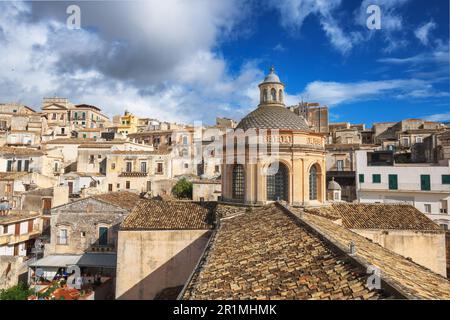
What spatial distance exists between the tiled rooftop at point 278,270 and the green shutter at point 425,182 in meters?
21.6

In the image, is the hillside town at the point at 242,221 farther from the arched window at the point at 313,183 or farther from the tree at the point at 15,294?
the tree at the point at 15,294

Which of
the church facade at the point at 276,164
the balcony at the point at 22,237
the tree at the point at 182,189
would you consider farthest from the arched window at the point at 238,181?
the tree at the point at 182,189

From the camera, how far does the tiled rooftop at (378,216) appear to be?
15796 millimetres

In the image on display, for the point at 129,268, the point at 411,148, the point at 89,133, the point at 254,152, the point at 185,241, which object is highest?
the point at 89,133

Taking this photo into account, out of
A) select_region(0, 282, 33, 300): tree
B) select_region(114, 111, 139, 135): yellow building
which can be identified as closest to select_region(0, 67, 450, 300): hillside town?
select_region(0, 282, 33, 300): tree

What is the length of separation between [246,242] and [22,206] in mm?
25544

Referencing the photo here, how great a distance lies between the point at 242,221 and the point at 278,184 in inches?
148

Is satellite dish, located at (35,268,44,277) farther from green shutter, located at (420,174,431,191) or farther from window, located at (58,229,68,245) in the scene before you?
green shutter, located at (420,174,431,191)

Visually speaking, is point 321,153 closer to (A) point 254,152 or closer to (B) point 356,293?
(A) point 254,152

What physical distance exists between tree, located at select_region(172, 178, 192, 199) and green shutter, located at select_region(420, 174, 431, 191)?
20.6 m

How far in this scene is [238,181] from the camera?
16641 mm

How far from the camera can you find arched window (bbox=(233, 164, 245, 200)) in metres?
16.5

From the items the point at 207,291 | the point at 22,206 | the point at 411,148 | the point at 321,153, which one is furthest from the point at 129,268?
the point at 411,148

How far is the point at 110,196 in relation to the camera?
76.5 feet
